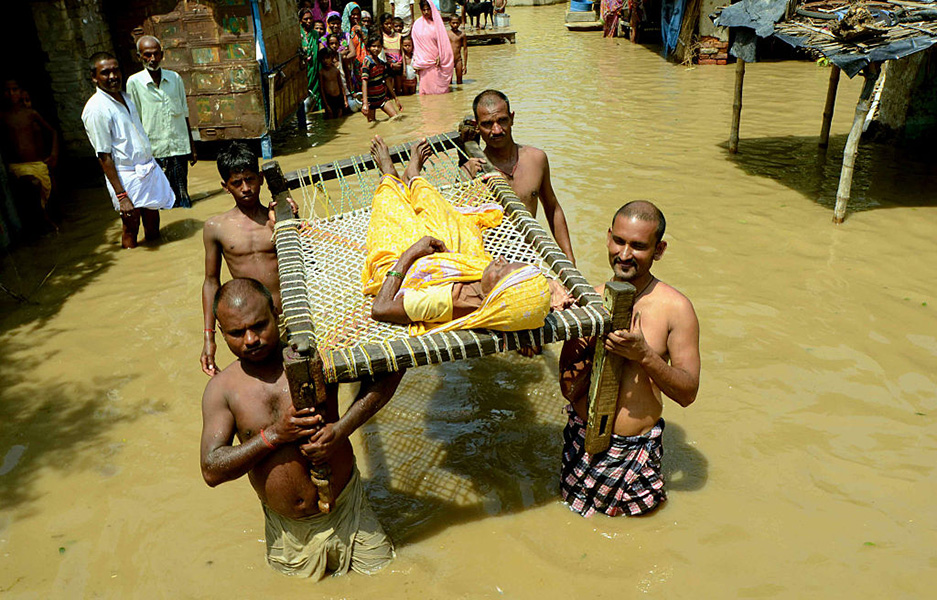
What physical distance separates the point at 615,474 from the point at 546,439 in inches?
31.0

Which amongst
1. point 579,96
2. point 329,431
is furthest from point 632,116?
point 329,431

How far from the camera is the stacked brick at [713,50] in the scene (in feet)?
40.7

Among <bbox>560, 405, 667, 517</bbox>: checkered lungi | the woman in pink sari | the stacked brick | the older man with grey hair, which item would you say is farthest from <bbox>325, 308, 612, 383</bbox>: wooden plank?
the stacked brick

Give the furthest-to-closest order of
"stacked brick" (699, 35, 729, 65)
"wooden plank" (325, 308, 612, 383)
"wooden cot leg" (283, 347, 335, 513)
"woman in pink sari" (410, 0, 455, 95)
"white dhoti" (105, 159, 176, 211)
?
"stacked brick" (699, 35, 729, 65) < "woman in pink sari" (410, 0, 455, 95) < "white dhoti" (105, 159, 176, 211) < "wooden plank" (325, 308, 612, 383) < "wooden cot leg" (283, 347, 335, 513)

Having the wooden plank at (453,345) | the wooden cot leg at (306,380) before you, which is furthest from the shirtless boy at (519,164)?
the wooden cot leg at (306,380)

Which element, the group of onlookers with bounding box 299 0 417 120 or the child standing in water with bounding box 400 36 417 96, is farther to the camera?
the child standing in water with bounding box 400 36 417 96

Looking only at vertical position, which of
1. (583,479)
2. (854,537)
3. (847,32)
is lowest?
(854,537)

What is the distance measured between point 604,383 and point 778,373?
74.6 inches

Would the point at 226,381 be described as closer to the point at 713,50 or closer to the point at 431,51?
the point at 431,51

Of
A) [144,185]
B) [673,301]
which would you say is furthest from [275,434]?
[144,185]

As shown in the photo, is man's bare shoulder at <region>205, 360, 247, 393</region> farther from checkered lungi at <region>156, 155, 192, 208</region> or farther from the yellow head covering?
checkered lungi at <region>156, 155, 192, 208</region>

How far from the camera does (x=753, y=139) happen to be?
820 centimetres

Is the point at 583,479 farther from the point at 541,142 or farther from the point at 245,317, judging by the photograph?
the point at 541,142

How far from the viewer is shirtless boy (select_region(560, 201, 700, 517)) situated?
7.77ft
